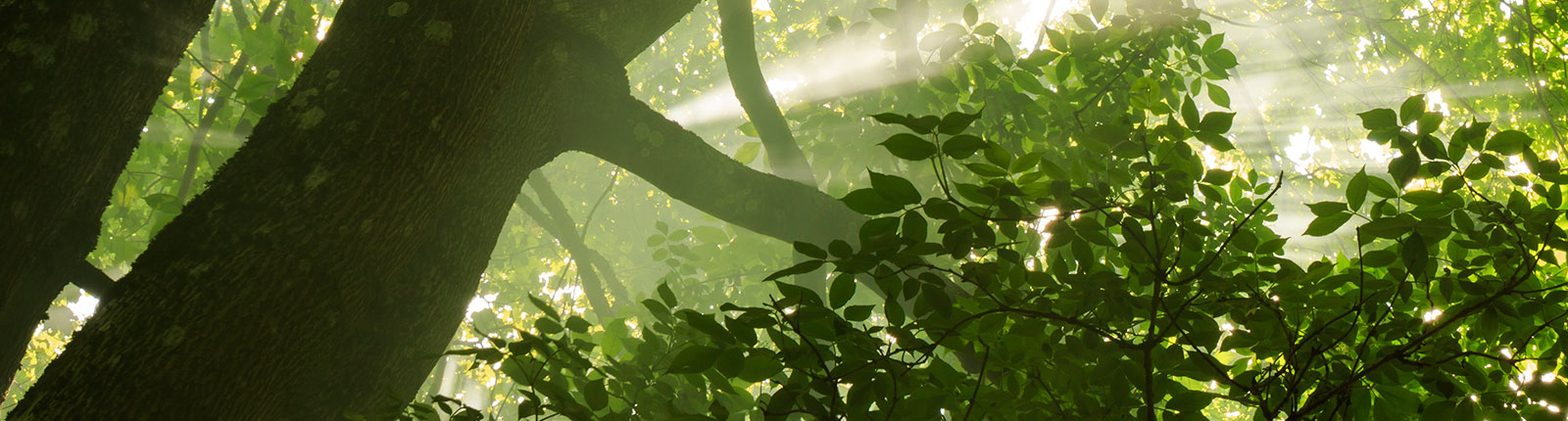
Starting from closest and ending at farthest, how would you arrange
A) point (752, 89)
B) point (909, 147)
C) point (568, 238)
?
point (909, 147), point (752, 89), point (568, 238)

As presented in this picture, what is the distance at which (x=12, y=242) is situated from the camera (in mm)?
1655

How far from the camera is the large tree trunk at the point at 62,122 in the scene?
64.4 inches

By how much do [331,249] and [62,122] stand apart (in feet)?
1.80

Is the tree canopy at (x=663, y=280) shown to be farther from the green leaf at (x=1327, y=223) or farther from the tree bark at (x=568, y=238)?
the tree bark at (x=568, y=238)

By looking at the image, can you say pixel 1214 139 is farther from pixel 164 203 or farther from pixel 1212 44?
pixel 164 203

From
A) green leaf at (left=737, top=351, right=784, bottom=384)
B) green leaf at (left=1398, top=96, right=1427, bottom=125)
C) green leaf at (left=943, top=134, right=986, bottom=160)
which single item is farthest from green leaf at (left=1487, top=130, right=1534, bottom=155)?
green leaf at (left=737, top=351, right=784, bottom=384)

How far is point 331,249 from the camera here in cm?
201

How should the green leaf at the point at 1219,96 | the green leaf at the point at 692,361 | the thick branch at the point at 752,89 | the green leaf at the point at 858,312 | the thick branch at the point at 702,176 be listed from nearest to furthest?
1. the green leaf at the point at 692,361
2. the green leaf at the point at 858,312
3. the green leaf at the point at 1219,96
4. the thick branch at the point at 702,176
5. the thick branch at the point at 752,89

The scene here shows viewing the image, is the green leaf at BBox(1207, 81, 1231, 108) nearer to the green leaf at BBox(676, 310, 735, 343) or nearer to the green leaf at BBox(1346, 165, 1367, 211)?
the green leaf at BBox(1346, 165, 1367, 211)

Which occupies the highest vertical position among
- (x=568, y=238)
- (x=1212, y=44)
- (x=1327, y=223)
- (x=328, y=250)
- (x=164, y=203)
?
(x=568, y=238)

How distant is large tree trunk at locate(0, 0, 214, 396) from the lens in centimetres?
164

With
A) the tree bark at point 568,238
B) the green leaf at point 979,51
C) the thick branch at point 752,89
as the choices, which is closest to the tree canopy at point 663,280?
the green leaf at point 979,51

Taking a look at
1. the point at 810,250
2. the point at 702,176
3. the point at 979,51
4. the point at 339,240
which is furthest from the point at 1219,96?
the point at 339,240

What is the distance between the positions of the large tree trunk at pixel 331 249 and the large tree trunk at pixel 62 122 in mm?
138
